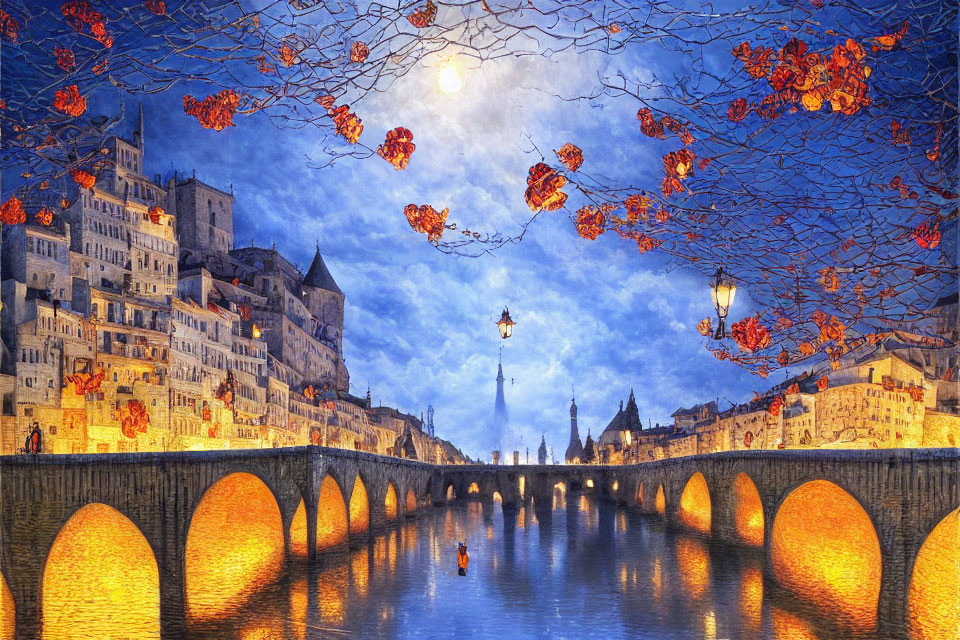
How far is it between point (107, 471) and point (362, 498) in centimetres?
2734

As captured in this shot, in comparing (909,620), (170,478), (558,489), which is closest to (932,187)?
(909,620)

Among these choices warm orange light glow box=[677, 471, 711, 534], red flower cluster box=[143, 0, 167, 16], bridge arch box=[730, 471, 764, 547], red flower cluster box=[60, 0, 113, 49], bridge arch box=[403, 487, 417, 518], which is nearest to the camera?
red flower cluster box=[143, 0, 167, 16]

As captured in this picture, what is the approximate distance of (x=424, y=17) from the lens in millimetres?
8984

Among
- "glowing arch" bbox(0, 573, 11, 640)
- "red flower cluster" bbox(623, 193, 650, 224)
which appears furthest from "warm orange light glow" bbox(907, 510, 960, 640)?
"glowing arch" bbox(0, 573, 11, 640)

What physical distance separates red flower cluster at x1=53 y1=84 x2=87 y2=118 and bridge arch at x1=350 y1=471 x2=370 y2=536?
146ft

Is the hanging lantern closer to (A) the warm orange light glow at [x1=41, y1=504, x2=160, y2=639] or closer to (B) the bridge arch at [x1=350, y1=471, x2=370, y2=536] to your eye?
(A) the warm orange light glow at [x1=41, y1=504, x2=160, y2=639]

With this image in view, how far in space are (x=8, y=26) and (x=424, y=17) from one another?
6.08 meters

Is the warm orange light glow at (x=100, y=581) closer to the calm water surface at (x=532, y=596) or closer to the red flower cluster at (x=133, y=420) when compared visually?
the calm water surface at (x=532, y=596)

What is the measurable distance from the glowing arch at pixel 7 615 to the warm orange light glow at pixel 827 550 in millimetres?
29243

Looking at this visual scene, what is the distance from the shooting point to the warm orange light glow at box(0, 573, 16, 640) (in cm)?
2881

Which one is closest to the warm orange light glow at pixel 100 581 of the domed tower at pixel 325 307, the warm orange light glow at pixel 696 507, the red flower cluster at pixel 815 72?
the red flower cluster at pixel 815 72

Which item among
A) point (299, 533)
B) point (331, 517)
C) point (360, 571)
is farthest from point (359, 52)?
point (331, 517)

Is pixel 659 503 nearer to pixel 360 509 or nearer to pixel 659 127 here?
pixel 360 509

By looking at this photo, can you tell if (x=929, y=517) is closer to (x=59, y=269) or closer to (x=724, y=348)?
(x=724, y=348)
